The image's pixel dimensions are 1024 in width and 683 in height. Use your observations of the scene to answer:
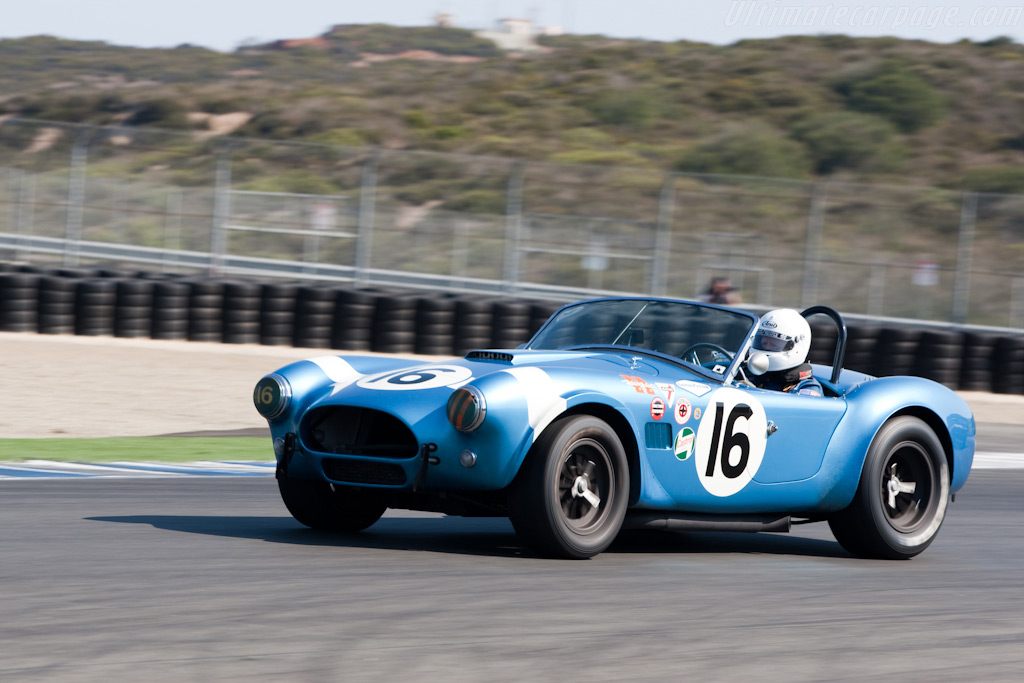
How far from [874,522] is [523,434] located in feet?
6.45

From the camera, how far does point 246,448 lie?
33.9 feet

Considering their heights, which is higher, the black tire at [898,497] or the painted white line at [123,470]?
the black tire at [898,497]

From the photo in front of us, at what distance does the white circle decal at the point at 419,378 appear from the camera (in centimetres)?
539

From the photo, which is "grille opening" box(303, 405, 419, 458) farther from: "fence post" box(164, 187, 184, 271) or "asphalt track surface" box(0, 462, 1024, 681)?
"fence post" box(164, 187, 184, 271)

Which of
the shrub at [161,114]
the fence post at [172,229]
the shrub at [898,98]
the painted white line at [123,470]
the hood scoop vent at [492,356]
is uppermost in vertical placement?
the shrub at [898,98]

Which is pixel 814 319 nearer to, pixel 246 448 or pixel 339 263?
pixel 339 263

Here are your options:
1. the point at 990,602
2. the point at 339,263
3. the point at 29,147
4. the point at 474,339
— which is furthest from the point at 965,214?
the point at 990,602

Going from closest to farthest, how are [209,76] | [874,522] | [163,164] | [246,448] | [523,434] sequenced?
[523,434] → [874,522] → [246,448] → [163,164] → [209,76]

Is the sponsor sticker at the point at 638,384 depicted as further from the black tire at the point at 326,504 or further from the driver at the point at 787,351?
the black tire at the point at 326,504

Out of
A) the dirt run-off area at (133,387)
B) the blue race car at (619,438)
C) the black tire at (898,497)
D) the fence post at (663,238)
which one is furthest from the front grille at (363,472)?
the fence post at (663,238)

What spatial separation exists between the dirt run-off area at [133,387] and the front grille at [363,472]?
554cm

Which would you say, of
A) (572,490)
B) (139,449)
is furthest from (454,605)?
(139,449)

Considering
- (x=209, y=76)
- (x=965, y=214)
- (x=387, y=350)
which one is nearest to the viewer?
(x=387, y=350)

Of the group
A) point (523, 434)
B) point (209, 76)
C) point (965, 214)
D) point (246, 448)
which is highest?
point (209, 76)
